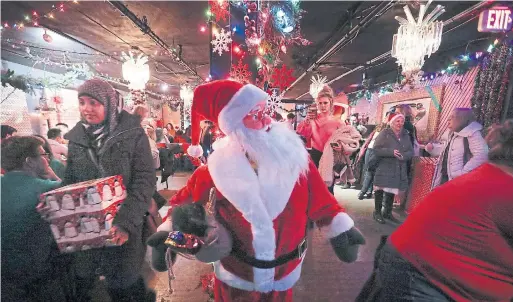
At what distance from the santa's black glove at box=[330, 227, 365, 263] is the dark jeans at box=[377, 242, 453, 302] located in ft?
0.90

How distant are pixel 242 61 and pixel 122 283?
217 centimetres

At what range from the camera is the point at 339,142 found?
2977mm

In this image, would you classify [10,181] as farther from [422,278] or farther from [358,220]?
[358,220]

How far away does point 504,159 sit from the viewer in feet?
3.85

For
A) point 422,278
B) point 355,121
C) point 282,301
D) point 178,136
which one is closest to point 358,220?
point 422,278

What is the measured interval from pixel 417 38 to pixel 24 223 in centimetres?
499

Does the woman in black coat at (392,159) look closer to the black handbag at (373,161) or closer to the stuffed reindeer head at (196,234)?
the black handbag at (373,161)

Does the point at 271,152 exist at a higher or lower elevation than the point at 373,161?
higher

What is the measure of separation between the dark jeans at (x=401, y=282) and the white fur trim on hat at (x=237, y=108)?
3.90ft

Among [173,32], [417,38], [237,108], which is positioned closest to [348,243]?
[237,108]

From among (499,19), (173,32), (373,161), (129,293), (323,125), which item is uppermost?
(173,32)

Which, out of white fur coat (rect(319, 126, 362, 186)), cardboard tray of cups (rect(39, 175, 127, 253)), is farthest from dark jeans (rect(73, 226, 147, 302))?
white fur coat (rect(319, 126, 362, 186))

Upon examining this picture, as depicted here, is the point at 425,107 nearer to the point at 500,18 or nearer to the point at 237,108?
the point at 500,18

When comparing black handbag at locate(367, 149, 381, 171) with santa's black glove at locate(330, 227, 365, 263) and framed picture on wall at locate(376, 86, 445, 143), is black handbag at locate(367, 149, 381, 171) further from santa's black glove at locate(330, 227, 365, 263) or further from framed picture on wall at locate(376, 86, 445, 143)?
santa's black glove at locate(330, 227, 365, 263)
